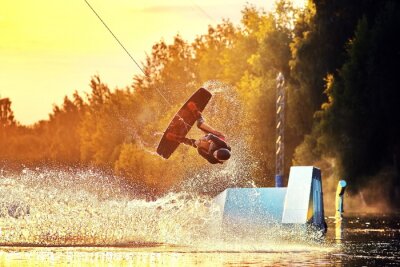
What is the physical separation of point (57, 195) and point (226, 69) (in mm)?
51982

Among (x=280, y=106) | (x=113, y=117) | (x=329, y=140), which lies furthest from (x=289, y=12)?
(x=113, y=117)

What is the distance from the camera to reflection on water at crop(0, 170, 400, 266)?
2258cm

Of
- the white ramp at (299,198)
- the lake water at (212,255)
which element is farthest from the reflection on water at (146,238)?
the white ramp at (299,198)

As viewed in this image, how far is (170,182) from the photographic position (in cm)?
8375

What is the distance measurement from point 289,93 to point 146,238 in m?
42.4

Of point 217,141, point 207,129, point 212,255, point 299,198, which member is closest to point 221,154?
point 217,141

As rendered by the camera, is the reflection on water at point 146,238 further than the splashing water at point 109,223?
No

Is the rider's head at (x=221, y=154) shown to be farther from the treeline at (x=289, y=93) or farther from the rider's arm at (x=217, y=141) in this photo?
the treeline at (x=289, y=93)

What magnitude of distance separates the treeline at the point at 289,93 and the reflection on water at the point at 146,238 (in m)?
14.6

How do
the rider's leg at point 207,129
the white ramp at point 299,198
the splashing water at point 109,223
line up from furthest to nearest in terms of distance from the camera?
the white ramp at point 299,198 → the rider's leg at point 207,129 → the splashing water at point 109,223

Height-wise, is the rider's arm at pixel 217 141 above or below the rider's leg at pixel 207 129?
below

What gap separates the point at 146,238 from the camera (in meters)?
28.3

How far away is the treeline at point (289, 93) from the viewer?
60.5m

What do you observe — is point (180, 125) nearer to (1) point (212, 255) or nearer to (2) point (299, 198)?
(2) point (299, 198)
